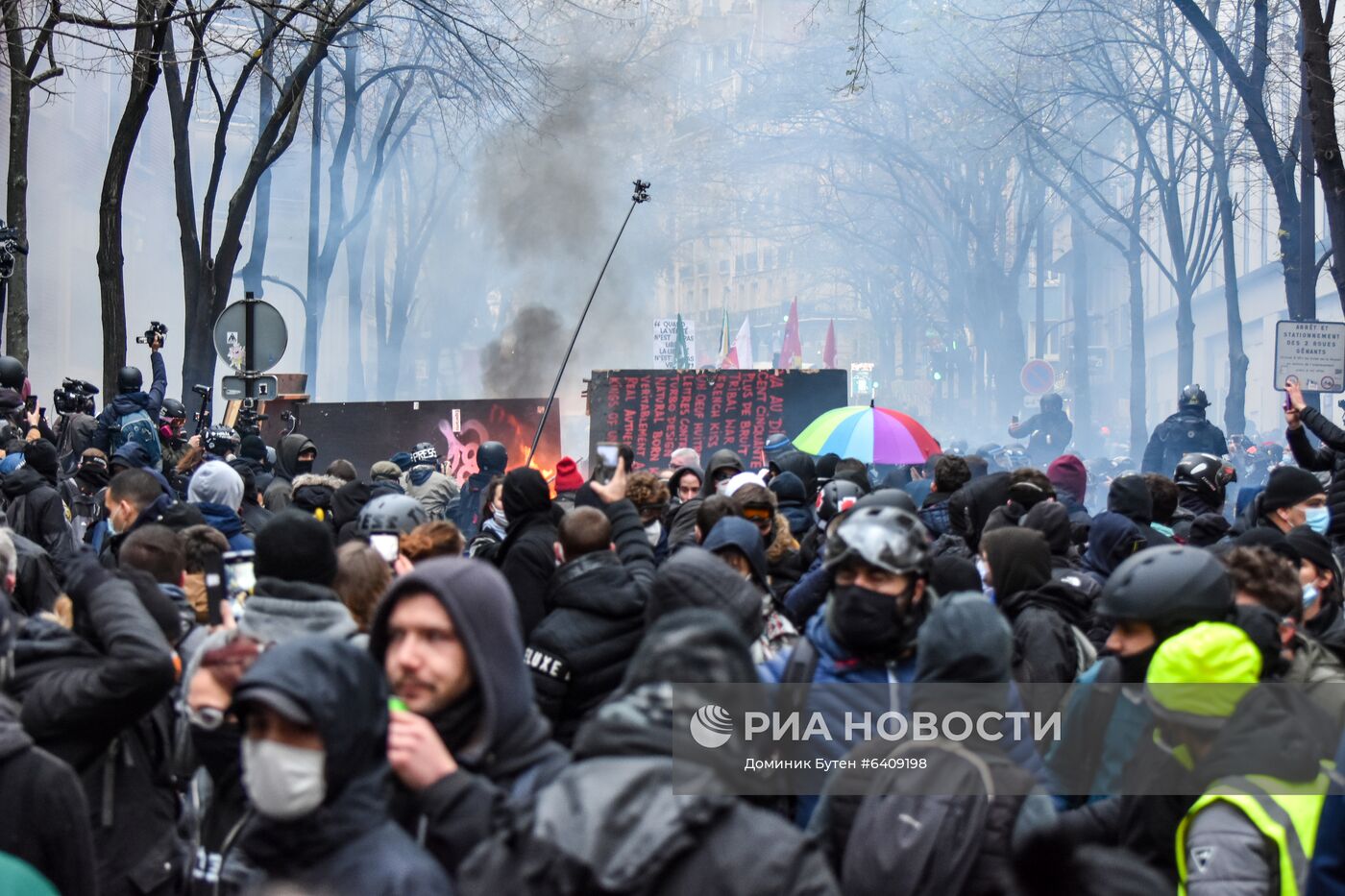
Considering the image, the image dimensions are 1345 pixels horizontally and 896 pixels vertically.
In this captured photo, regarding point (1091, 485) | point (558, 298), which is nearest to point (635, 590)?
point (1091, 485)

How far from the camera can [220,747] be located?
361 cm

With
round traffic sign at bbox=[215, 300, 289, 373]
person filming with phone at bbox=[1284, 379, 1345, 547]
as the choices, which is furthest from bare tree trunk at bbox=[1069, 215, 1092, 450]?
person filming with phone at bbox=[1284, 379, 1345, 547]

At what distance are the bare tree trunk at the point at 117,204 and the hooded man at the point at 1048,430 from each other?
1806cm

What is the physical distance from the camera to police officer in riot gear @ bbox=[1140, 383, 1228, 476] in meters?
13.5

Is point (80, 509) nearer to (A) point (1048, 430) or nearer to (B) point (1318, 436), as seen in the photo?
(B) point (1318, 436)

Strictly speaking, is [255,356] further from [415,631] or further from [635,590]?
[415,631]

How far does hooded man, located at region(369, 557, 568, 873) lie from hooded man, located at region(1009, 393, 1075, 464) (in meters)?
26.2

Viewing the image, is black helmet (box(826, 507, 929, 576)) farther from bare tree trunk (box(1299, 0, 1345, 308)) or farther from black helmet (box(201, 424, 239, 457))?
bare tree trunk (box(1299, 0, 1345, 308))

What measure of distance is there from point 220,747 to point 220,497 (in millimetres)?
3815

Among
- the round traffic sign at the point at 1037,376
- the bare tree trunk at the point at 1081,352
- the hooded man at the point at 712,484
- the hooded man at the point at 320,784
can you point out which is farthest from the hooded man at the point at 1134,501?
the bare tree trunk at the point at 1081,352

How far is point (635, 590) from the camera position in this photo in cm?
509

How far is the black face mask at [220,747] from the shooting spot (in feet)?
11.8

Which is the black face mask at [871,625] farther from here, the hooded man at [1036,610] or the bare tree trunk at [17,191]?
the bare tree trunk at [17,191]

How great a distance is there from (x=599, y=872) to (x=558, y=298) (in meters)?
45.0
